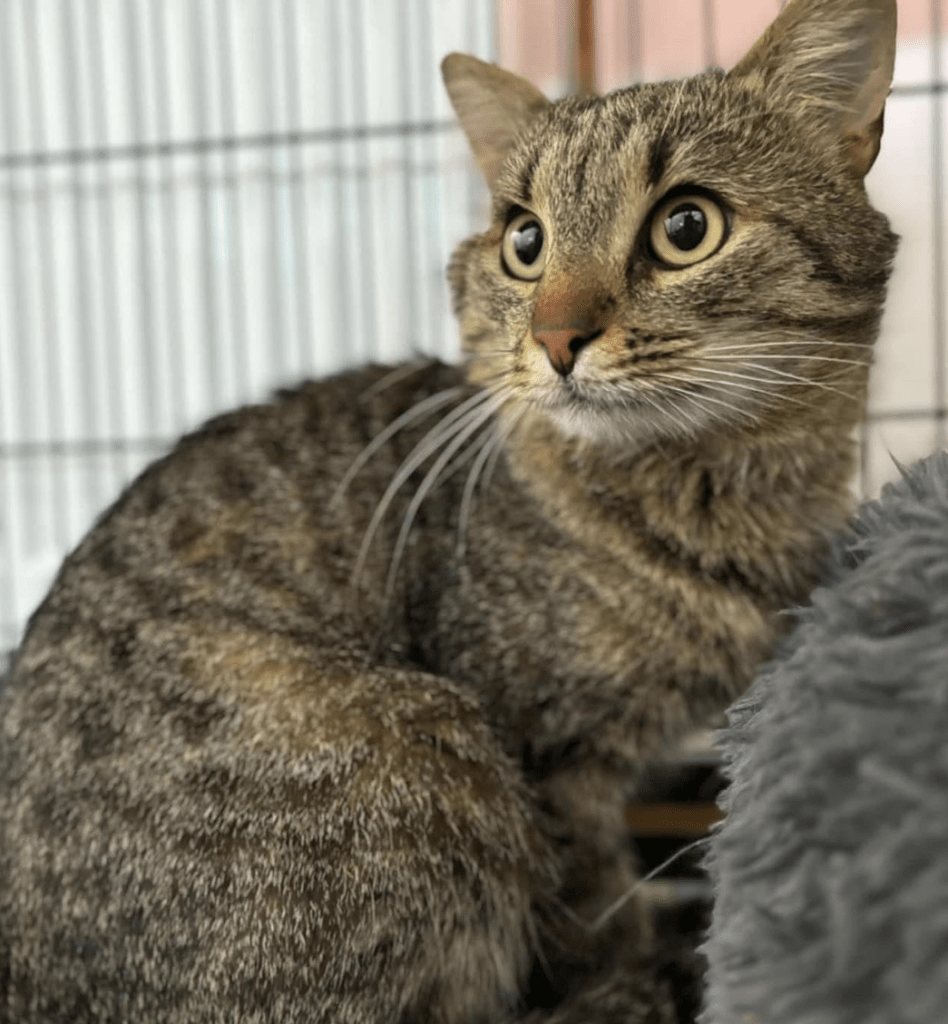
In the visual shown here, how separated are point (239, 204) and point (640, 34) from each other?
803mm

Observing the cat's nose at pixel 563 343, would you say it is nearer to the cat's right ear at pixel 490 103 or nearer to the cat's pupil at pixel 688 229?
the cat's pupil at pixel 688 229

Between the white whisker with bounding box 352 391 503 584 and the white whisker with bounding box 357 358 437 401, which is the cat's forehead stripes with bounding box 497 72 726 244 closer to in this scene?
the white whisker with bounding box 352 391 503 584

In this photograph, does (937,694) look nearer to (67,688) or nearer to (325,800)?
(325,800)

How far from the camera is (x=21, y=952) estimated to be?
101 cm

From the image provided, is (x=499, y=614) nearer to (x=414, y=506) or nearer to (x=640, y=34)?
(x=414, y=506)

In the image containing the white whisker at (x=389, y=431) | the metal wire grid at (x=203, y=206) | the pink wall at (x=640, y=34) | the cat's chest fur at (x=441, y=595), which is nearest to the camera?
the cat's chest fur at (x=441, y=595)

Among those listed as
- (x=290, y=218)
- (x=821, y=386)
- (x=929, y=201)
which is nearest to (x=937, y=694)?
(x=821, y=386)

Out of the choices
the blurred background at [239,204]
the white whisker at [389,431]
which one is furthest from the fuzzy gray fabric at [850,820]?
the blurred background at [239,204]

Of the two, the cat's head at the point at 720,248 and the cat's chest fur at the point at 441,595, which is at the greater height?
the cat's head at the point at 720,248

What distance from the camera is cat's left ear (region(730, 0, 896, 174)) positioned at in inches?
40.8

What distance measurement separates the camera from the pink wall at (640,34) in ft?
5.68

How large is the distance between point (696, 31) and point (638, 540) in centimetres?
107

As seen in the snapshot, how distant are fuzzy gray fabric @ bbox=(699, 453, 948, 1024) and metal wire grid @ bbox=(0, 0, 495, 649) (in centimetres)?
127

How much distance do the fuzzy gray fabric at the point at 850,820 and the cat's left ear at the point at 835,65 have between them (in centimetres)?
48
